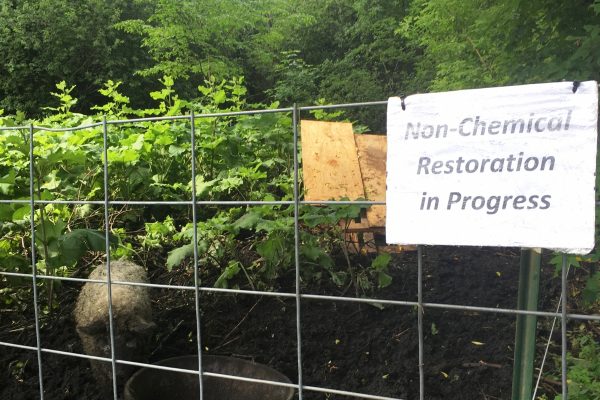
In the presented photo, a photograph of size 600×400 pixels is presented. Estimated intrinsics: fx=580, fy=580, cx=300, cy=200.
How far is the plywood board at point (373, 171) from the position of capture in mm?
3363

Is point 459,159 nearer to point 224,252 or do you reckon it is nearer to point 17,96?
point 224,252

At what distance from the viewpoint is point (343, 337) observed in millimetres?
2746

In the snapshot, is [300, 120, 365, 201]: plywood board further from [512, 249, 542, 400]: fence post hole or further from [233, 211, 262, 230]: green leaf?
[512, 249, 542, 400]: fence post hole

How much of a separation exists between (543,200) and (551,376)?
1.59 meters

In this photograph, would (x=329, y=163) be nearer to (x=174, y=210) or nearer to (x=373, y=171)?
(x=373, y=171)

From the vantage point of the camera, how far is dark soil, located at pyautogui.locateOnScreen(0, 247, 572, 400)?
2492mm

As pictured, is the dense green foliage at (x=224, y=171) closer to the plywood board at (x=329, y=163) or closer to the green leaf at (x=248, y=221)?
the green leaf at (x=248, y=221)

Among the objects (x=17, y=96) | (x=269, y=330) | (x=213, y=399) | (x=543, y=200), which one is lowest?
(x=213, y=399)

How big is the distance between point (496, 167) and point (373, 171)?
2.13 metres

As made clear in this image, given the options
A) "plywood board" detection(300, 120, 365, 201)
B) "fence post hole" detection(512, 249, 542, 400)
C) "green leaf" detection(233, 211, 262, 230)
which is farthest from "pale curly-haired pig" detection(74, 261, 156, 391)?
"fence post hole" detection(512, 249, 542, 400)

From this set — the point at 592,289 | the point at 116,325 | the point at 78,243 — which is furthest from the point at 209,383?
the point at 592,289

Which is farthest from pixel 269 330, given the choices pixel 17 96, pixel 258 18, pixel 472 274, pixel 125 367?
pixel 17 96

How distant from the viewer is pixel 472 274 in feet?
10.9

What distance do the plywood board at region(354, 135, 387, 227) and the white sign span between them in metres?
1.83
